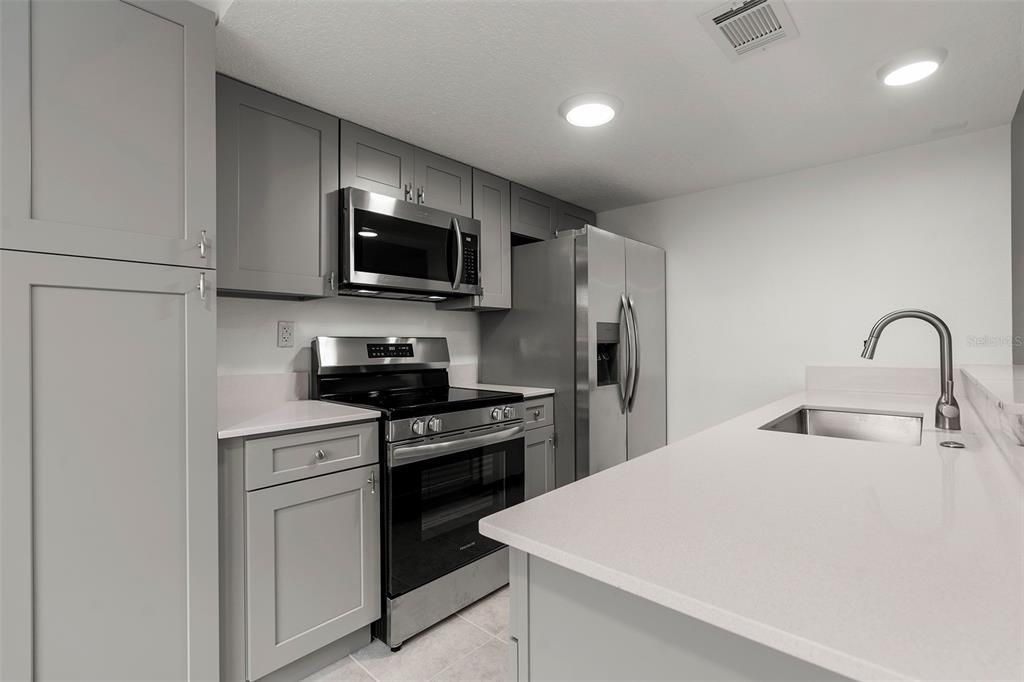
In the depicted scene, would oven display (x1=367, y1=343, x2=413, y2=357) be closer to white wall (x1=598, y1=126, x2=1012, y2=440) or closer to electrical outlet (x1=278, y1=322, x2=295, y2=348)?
electrical outlet (x1=278, y1=322, x2=295, y2=348)

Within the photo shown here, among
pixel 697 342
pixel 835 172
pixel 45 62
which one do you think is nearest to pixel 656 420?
pixel 697 342

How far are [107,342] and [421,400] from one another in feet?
3.89

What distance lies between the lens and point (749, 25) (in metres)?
1.58

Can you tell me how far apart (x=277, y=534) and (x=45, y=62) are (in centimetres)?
150

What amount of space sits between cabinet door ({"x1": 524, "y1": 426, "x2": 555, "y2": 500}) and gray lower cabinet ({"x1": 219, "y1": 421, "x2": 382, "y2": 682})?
36.7 inches

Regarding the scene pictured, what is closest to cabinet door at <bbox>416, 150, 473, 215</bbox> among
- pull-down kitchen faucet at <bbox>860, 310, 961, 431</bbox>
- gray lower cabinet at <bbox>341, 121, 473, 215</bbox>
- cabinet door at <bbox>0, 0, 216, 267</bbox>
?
gray lower cabinet at <bbox>341, 121, 473, 215</bbox>

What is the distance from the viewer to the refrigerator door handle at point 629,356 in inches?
119

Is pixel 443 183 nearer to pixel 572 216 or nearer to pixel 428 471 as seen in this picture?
pixel 572 216

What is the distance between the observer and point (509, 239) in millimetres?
2977

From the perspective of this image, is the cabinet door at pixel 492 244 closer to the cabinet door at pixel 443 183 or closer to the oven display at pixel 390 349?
the cabinet door at pixel 443 183

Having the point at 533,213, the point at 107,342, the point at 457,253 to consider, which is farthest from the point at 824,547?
the point at 533,213

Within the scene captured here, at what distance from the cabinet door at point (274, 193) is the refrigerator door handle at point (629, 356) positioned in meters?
1.72

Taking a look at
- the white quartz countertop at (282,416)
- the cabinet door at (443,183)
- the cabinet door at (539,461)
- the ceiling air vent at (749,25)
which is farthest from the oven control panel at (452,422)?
the ceiling air vent at (749,25)

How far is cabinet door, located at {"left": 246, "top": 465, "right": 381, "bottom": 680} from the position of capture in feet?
5.45
